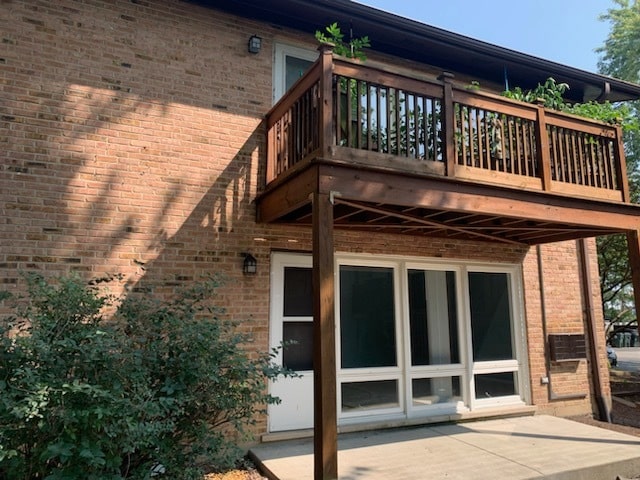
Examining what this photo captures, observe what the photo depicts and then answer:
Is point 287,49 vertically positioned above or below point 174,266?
above

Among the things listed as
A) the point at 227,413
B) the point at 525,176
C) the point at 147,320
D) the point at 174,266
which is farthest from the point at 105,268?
the point at 525,176

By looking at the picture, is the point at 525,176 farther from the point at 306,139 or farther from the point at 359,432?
the point at 359,432

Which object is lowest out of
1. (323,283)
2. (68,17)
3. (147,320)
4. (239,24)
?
(147,320)

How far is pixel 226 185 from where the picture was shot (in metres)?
5.74

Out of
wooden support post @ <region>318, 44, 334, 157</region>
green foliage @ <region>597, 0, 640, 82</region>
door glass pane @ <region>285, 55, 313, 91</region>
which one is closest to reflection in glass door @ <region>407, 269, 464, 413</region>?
wooden support post @ <region>318, 44, 334, 157</region>

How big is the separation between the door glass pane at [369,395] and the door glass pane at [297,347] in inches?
28.3

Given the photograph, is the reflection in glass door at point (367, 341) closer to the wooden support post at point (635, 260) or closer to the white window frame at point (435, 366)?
the white window frame at point (435, 366)

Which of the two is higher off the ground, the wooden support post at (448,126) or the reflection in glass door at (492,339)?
the wooden support post at (448,126)

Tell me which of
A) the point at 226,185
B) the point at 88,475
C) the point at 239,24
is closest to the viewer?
the point at 88,475

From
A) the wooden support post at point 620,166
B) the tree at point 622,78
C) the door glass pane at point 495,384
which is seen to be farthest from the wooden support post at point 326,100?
the tree at point 622,78

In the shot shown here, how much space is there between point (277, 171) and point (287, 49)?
6.40ft

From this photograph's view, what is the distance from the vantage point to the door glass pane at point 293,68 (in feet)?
21.2

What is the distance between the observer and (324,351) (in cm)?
389

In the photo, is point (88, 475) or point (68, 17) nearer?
point (88, 475)
